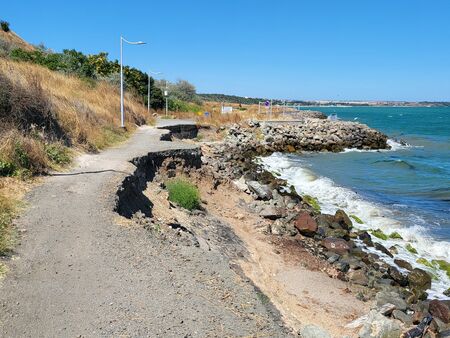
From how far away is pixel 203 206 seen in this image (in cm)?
1414

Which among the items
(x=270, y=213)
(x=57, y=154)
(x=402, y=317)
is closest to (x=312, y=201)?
(x=270, y=213)

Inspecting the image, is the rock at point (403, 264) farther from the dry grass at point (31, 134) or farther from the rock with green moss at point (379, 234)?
the dry grass at point (31, 134)

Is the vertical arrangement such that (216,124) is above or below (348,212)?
above

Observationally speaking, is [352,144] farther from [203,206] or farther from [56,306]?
[56,306]

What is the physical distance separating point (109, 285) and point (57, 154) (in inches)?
273

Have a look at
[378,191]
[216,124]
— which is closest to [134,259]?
[378,191]

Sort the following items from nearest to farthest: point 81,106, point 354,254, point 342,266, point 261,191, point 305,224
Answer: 1. point 342,266
2. point 354,254
3. point 305,224
4. point 261,191
5. point 81,106

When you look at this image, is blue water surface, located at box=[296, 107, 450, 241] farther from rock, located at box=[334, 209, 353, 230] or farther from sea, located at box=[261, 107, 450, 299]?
rock, located at box=[334, 209, 353, 230]

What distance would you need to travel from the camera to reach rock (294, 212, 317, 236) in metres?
13.7

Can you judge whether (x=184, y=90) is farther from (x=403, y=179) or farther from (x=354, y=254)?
(x=354, y=254)

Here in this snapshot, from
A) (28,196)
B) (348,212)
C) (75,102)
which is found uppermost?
(75,102)

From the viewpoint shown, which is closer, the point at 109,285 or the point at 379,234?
the point at 109,285

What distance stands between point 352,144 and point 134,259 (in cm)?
3767

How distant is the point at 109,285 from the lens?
5.80 metres
